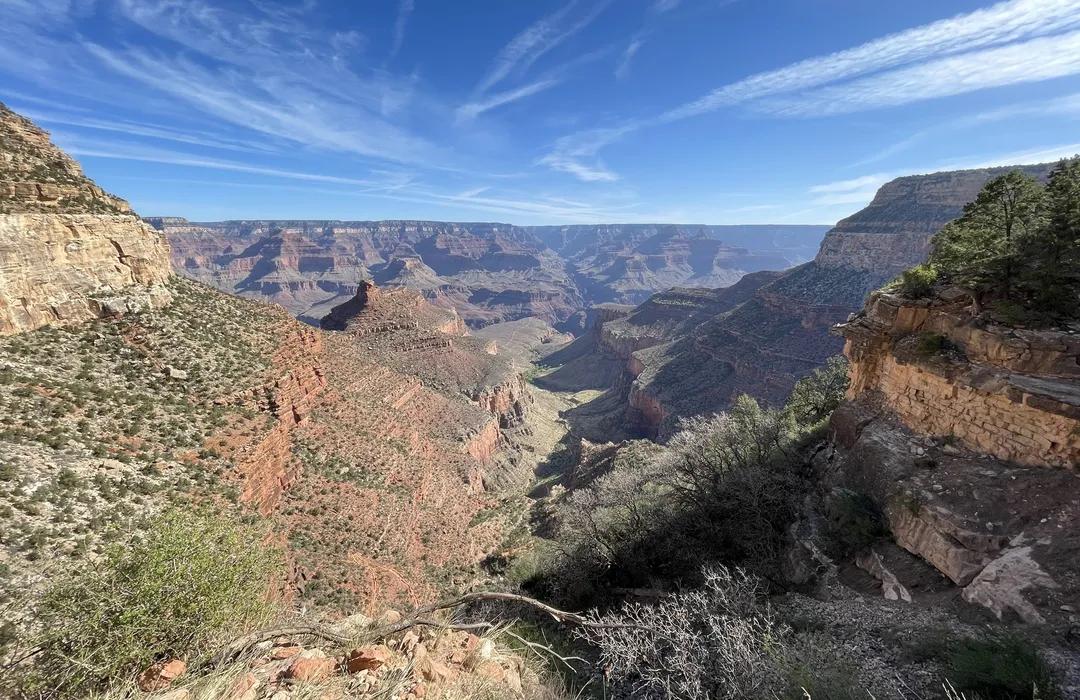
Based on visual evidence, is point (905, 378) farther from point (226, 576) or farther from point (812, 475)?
point (226, 576)

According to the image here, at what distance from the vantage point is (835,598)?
10789 millimetres

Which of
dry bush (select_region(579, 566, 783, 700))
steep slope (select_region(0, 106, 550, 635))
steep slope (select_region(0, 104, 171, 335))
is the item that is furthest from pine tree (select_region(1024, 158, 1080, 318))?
steep slope (select_region(0, 104, 171, 335))

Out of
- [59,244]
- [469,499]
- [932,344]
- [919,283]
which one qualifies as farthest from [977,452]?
[59,244]

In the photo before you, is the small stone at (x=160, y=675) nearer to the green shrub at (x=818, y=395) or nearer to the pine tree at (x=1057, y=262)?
the pine tree at (x=1057, y=262)

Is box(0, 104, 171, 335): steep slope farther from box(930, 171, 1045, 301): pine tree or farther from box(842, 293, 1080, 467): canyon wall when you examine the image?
box(930, 171, 1045, 301): pine tree

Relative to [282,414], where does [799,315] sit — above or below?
below

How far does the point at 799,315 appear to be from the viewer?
8281 cm

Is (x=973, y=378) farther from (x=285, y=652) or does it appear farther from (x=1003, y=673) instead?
(x=285, y=652)

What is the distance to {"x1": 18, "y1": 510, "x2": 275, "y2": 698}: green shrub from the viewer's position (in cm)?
584

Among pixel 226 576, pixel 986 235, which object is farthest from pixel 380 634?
pixel 986 235

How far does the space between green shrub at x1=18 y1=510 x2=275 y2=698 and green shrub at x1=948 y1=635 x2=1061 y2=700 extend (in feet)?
36.0

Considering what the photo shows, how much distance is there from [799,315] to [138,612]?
9460 centimetres

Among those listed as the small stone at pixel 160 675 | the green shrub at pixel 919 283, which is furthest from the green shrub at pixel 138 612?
the green shrub at pixel 919 283

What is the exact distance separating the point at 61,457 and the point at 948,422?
90.1 ft
